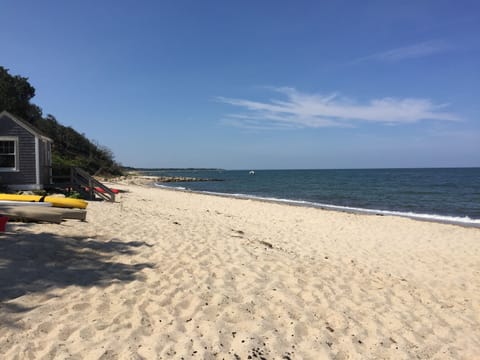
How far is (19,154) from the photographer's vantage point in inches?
575

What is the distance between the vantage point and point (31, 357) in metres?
2.90

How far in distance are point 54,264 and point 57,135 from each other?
41749mm

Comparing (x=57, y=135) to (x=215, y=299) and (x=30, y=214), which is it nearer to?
(x=30, y=214)

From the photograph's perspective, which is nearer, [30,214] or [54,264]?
[54,264]

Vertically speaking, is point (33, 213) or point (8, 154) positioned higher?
point (8, 154)

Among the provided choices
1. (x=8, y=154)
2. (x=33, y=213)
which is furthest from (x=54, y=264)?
(x=8, y=154)

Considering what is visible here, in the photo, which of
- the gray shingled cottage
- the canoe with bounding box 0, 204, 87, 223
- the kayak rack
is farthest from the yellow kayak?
the gray shingled cottage

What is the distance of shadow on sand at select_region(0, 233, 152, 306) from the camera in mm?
4273

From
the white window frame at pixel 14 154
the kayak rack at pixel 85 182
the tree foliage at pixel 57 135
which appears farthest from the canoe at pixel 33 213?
the tree foliage at pixel 57 135

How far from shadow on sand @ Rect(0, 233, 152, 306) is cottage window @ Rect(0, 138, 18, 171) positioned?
402 inches

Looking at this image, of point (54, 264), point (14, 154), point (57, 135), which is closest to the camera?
point (54, 264)

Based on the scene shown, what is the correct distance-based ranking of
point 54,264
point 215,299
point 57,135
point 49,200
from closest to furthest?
point 215,299 < point 54,264 < point 49,200 < point 57,135

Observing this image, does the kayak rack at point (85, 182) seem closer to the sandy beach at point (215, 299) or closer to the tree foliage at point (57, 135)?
the tree foliage at point (57, 135)

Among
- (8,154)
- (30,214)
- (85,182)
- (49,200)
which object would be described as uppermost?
(8,154)
